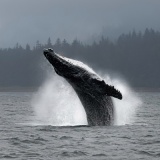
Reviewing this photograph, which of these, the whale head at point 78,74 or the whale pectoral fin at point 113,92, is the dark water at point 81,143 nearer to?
the whale pectoral fin at point 113,92

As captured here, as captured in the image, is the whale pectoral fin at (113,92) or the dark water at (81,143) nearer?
the dark water at (81,143)

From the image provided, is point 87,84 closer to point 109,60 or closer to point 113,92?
point 113,92

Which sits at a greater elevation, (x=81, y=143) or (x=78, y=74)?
(x=78, y=74)

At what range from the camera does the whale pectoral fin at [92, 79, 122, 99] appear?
1726 cm

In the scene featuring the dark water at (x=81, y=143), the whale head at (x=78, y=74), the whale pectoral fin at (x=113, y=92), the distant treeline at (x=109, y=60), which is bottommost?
the dark water at (x=81, y=143)

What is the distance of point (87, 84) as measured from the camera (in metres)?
18.0

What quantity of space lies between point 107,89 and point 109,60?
157 m

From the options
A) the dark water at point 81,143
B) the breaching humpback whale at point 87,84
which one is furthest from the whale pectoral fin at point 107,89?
the dark water at point 81,143

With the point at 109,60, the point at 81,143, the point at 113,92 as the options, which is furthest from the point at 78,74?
the point at 109,60

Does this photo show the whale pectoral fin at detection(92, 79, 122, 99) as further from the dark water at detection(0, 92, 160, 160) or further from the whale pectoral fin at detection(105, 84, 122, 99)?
the dark water at detection(0, 92, 160, 160)

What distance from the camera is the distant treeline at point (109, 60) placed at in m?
164

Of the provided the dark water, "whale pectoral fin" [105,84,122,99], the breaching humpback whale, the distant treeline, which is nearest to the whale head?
the breaching humpback whale

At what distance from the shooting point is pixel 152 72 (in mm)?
158625

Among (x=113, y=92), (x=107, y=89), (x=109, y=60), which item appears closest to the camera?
(x=113, y=92)
